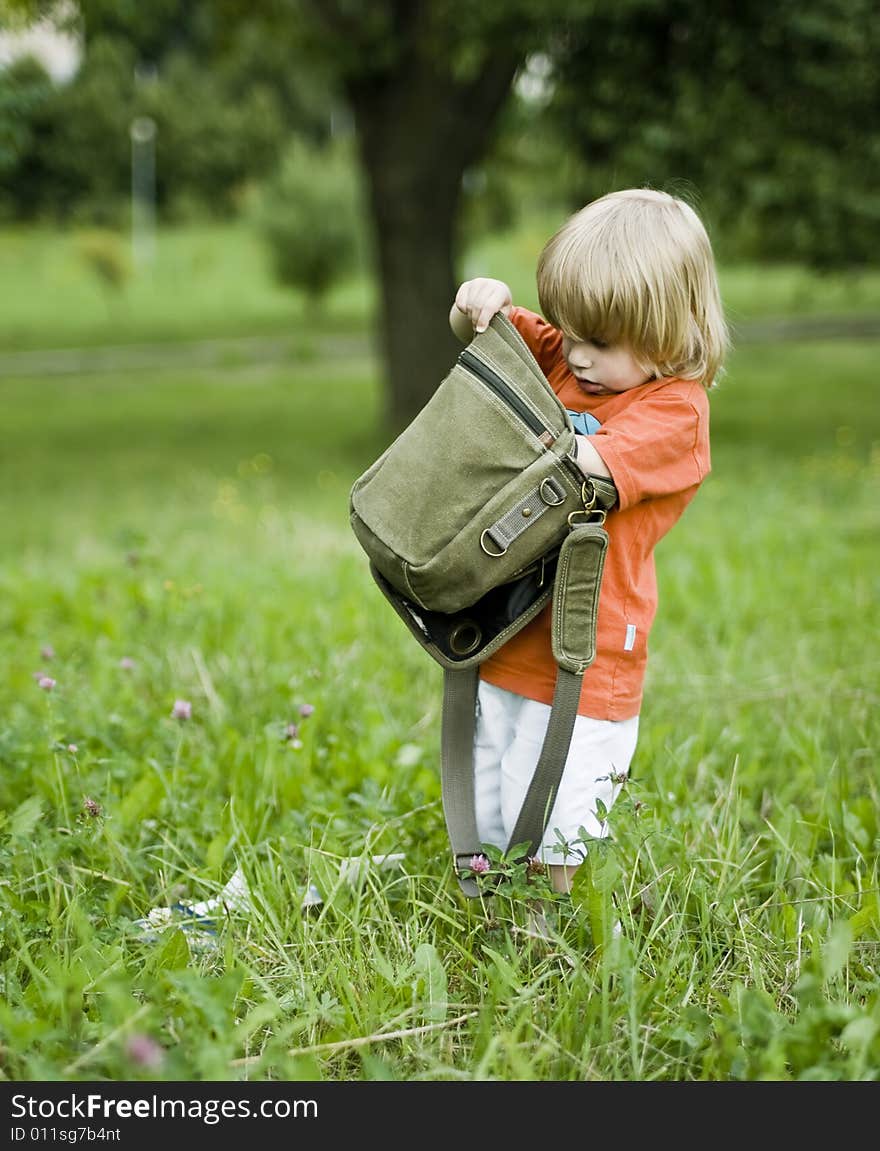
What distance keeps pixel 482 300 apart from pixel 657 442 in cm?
41

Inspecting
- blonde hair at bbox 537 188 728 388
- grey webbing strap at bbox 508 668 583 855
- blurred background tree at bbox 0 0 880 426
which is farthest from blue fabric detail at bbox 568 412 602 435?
blurred background tree at bbox 0 0 880 426

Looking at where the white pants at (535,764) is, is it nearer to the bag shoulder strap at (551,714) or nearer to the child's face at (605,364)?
the bag shoulder strap at (551,714)

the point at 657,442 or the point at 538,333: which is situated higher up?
the point at 538,333

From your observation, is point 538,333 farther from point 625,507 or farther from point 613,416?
point 625,507

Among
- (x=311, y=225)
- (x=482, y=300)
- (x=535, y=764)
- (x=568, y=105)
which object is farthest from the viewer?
(x=311, y=225)

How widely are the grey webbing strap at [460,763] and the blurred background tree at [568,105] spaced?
6.42 metres

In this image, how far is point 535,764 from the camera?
2.41m

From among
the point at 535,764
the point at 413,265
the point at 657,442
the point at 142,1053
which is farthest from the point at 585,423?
the point at 413,265

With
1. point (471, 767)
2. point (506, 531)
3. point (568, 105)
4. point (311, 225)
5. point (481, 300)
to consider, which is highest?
point (568, 105)

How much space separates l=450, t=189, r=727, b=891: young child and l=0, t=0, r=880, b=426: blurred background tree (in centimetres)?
635

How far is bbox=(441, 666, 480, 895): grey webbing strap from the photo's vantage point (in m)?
2.46

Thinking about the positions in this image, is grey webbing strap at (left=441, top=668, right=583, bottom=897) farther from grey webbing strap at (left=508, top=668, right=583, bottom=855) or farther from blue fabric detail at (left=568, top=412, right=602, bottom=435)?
blue fabric detail at (left=568, top=412, right=602, bottom=435)

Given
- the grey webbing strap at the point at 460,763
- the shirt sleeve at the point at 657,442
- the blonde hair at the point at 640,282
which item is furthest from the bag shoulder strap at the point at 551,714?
the blonde hair at the point at 640,282

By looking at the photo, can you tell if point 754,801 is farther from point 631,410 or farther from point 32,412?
point 32,412
